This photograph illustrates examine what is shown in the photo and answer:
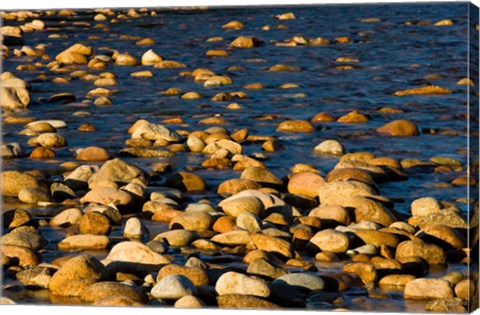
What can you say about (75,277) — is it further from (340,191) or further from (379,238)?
(340,191)

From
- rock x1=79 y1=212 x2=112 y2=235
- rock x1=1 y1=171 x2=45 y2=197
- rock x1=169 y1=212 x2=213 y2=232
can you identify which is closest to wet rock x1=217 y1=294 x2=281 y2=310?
rock x1=169 y1=212 x2=213 y2=232

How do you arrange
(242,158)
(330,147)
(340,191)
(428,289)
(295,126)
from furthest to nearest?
(242,158)
(330,147)
(295,126)
(340,191)
(428,289)

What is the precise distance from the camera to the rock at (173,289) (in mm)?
5926

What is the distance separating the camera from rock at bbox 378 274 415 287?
19.4 ft

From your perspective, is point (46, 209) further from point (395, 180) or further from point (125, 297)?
point (395, 180)

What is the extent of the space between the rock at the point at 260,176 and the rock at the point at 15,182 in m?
1.19

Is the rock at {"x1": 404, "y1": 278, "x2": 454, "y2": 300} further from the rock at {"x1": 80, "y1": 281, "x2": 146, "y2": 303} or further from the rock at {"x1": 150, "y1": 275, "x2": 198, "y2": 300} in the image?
the rock at {"x1": 80, "y1": 281, "x2": 146, "y2": 303}

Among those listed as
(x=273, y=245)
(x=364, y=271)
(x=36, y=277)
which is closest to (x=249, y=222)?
(x=273, y=245)

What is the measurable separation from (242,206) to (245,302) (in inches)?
40.5

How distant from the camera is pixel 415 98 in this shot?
22.7ft

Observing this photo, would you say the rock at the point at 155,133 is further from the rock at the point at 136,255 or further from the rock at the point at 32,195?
the rock at the point at 136,255

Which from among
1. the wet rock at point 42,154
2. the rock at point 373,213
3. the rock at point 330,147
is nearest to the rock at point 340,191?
the rock at point 373,213

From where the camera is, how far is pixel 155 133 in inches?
301

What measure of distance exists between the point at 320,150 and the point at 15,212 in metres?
1.85
